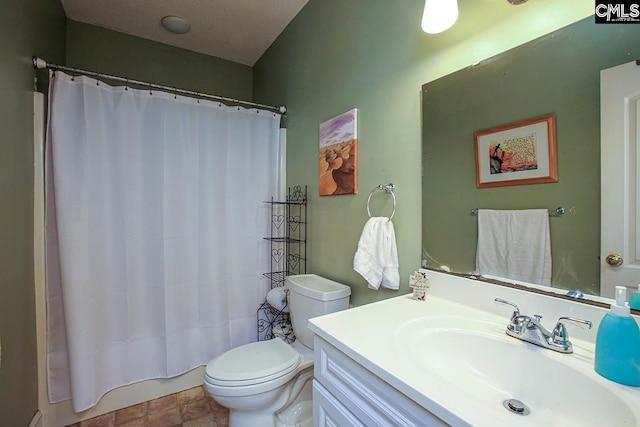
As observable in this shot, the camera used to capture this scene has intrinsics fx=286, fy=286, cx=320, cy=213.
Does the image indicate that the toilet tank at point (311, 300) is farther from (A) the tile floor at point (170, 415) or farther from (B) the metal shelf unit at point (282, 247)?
(A) the tile floor at point (170, 415)

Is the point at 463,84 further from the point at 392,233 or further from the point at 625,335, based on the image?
the point at 625,335

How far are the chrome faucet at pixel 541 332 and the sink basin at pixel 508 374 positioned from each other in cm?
2

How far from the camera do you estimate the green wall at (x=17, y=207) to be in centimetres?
112

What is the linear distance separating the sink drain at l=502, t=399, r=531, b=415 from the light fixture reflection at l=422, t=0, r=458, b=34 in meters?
1.16

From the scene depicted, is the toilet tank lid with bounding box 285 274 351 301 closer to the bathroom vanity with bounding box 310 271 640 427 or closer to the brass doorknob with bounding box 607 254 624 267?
A: the bathroom vanity with bounding box 310 271 640 427

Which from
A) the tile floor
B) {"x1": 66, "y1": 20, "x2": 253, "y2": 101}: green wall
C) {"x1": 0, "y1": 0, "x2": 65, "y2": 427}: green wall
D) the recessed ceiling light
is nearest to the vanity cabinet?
the tile floor

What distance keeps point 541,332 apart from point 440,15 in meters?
1.05

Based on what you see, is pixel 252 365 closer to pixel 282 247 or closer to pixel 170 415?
pixel 170 415

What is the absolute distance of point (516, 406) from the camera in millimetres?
668

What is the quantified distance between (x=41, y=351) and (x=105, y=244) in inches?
24.5

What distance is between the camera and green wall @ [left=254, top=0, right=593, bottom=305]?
97cm

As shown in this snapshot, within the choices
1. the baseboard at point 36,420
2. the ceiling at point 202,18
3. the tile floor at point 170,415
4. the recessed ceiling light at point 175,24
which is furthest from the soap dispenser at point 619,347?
the recessed ceiling light at point 175,24

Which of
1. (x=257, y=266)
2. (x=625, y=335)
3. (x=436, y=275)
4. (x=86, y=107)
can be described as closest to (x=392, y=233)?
(x=436, y=275)

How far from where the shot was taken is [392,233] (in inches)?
48.6
